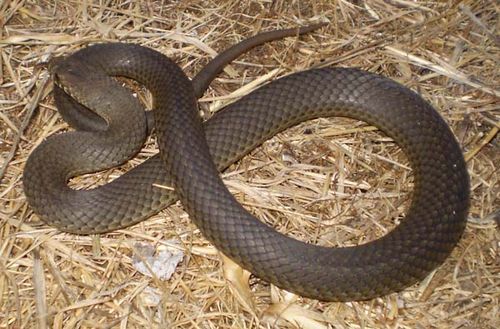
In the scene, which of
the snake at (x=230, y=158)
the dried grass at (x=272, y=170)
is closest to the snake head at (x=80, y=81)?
the snake at (x=230, y=158)

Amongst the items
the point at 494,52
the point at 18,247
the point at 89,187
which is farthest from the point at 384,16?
the point at 18,247

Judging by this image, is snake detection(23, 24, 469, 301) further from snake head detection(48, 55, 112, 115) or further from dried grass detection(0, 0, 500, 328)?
dried grass detection(0, 0, 500, 328)

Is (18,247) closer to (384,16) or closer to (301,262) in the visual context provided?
(301,262)

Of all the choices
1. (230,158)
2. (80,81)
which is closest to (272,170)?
(230,158)

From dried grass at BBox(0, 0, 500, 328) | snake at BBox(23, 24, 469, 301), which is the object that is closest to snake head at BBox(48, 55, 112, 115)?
snake at BBox(23, 24, 469, 301)

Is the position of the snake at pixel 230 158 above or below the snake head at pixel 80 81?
below

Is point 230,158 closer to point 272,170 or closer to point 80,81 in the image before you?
point 272,170

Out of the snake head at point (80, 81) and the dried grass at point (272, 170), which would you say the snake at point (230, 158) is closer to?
the snake head at point (80, 81)
